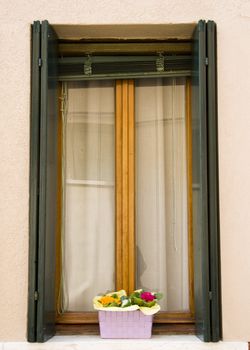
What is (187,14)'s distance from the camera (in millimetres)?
4117

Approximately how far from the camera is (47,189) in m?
3.98

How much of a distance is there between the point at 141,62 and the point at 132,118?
0.41 metres

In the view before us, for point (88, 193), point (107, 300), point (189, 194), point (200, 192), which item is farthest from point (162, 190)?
point (107, 300)

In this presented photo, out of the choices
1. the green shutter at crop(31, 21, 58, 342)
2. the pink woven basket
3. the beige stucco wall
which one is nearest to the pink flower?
the pink woven basket

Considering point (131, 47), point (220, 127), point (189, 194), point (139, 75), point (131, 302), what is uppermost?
point (131, 47)

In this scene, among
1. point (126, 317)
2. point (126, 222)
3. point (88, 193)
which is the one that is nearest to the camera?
point (126, 317)

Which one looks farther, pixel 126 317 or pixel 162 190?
pixel 162 190

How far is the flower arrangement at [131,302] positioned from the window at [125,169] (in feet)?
0.69

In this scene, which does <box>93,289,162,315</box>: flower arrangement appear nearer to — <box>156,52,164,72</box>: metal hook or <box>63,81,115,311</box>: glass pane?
<box>63,81,115,311</box>: glass pane

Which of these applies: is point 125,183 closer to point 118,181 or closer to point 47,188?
point 118,181

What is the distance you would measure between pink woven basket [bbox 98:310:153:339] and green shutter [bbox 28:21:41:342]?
467 mm

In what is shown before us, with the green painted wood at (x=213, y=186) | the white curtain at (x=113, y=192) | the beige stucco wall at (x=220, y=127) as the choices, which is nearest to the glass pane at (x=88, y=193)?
the white curtain at (x=113, y=192)

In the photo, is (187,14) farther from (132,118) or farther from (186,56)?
(132,118)

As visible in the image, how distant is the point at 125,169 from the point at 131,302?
0.96 meters
